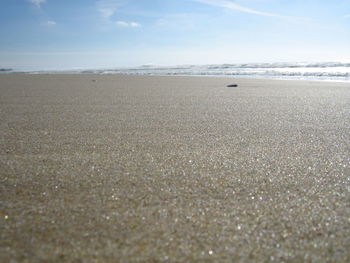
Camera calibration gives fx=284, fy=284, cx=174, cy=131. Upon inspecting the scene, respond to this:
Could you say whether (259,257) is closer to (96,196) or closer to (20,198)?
(96,196)

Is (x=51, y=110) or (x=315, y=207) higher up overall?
(x=51, y=110)

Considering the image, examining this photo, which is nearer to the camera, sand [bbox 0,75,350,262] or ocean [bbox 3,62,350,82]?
sand [bbox 0,75,350,262]

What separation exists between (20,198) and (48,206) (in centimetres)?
16

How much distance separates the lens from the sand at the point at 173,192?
2.72ft

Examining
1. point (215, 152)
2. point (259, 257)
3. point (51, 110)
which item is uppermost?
point (51, 110)

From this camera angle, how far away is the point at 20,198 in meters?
1.11

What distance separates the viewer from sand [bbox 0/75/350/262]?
0.83 metres

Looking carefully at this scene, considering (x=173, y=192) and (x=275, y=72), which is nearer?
(x=173, y=192)

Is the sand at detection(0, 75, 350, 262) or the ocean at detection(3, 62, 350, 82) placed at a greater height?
the ocean at detection(3, 62, 350, 82)

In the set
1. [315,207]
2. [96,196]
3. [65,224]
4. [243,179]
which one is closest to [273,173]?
[243,179]

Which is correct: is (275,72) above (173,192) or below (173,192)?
above

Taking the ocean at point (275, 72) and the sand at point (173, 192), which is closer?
the sand at point (173, 192)

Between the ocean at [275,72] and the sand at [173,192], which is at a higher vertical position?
the ocean at [275,72]

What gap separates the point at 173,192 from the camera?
117cm
